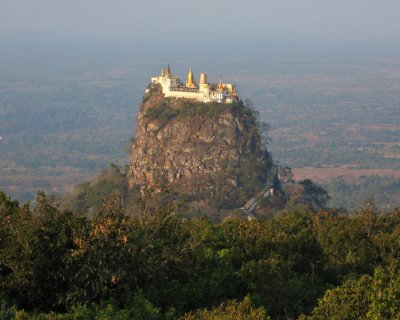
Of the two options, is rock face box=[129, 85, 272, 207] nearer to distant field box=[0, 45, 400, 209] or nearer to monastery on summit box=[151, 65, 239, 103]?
monastery on summit box=[151, 65, 239, 103]

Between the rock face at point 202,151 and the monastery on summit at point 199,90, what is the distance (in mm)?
630

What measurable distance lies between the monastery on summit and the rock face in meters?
0.63

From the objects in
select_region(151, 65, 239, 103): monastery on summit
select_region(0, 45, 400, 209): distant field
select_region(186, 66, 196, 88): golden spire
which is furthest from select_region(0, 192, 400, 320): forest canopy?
select_region(0, 45, 400, 209): distant field

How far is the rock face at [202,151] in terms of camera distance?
194 ft

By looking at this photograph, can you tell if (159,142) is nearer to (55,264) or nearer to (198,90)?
(198,90)

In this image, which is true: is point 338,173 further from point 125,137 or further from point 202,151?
point 202,151

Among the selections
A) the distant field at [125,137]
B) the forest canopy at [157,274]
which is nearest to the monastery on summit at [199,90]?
the distant field at [125,137]

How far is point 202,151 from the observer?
2416 inches

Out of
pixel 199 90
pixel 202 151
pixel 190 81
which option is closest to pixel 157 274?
pixel 202 151

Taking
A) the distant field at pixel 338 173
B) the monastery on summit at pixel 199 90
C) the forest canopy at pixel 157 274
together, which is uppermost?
the forest canopy at pixel 157 274

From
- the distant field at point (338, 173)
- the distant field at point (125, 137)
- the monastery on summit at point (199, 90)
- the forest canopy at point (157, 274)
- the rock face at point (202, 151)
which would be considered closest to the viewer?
the forest canopy at point (157, 274)

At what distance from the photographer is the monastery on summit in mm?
61656

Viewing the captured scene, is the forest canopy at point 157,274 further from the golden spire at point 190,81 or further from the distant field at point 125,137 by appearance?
the distant field at point 125,137

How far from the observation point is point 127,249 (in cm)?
1870
